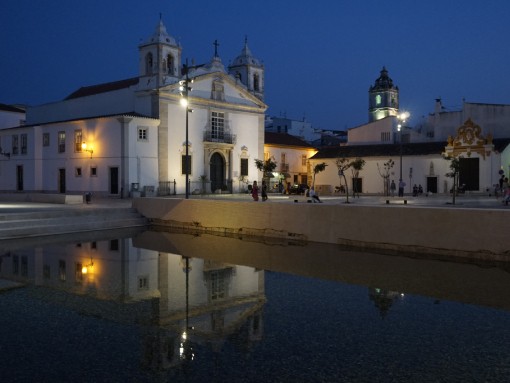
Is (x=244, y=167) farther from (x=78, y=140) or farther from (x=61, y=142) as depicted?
(x=61, y=142)

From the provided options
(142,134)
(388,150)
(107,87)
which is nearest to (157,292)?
(142,134)

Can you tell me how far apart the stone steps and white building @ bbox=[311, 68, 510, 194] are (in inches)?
817

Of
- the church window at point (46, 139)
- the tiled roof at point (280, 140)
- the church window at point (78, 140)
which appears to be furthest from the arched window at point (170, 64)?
the tiled roof at point (280, 140)

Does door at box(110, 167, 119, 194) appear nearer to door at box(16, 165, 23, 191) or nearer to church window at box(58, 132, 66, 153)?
church window at box(58, 132, 66, 153)

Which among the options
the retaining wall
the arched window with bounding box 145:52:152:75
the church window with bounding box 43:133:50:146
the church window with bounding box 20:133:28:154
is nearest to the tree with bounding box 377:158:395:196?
the arched window with bounding box 145:52:152:75

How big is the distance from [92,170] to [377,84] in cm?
6725

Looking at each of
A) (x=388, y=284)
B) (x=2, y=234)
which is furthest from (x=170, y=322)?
(x=2, y=234)

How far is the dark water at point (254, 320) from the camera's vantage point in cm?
498

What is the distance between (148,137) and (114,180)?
3.53 meters

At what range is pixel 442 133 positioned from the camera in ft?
138

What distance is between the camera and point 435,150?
3909cm

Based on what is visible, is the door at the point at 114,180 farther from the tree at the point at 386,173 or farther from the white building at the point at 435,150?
the tree at the point at 386,173

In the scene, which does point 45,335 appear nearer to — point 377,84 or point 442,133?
point 442,133

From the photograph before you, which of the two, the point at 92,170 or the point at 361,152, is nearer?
the point at 92,170
